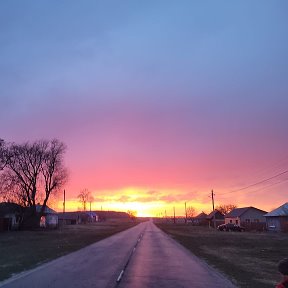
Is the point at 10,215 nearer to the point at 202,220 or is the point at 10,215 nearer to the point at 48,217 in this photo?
the point at 48,217

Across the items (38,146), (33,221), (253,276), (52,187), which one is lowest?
(253,276)

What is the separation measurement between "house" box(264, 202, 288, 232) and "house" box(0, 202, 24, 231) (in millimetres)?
45088

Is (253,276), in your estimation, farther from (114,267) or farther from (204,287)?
(114,267)

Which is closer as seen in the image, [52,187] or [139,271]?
[139,271]

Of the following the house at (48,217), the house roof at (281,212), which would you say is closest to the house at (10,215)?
the house at (48,217)

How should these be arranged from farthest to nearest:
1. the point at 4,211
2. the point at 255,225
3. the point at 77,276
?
1. the point at 255,225
2. the point at 4,211
3. the point at 77,276

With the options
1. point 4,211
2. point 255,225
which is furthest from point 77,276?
point 255,225

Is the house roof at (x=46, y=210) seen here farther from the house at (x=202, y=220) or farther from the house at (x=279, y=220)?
the house at (x=202, y=220)

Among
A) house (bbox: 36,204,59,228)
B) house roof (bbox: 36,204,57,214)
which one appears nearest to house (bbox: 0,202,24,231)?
house (bbox: 36,204,59,228)

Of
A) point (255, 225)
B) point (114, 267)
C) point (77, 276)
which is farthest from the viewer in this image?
point (255, 225)

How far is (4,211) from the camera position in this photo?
70938mm

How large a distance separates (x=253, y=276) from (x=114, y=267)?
5.95m

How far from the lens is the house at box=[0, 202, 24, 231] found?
69562 millimetres

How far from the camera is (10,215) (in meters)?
73.8
